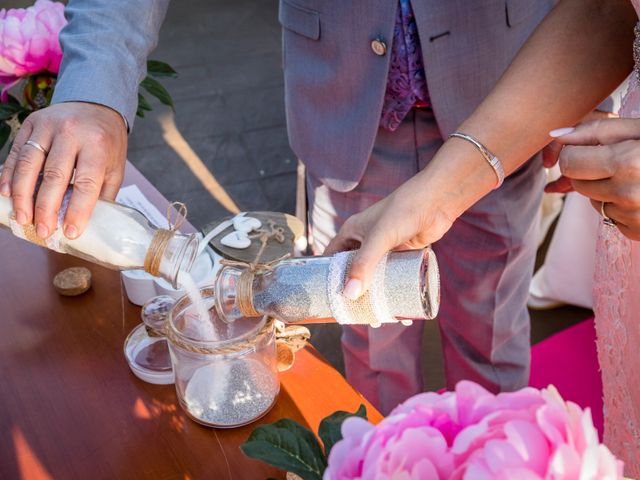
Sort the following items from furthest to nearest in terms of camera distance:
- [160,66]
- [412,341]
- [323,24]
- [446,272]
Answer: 1. [412,341]
2. [446,272]
3. [160,66]
4. [323,24]

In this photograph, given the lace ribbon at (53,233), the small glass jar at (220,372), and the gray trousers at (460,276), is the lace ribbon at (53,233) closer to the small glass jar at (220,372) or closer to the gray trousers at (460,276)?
the small glass jar at (220,372)

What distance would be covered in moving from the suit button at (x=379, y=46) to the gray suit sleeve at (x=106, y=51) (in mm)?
357

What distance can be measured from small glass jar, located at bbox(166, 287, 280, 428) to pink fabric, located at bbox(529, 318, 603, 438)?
3.63 feet

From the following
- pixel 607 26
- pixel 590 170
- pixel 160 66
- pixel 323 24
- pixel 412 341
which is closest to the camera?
pixel 590 170

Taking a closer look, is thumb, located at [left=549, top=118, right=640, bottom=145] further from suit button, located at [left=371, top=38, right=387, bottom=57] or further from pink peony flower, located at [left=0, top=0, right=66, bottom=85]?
pink peony flower, located at [left=0, top=0, right=66, bottom=85]

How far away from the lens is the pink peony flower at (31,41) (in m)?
1.13

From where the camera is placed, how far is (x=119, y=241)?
85 centimetres

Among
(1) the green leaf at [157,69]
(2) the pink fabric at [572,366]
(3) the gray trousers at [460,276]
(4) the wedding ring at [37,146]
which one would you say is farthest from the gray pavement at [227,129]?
(4) the wedding ring at [37,146]

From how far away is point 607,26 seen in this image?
920 millimetres

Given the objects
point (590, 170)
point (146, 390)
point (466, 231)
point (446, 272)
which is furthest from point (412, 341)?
point (590, 170)

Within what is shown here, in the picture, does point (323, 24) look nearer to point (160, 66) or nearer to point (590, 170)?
point (160, 66)

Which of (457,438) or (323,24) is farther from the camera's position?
(323,24)

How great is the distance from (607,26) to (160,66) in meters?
0.82

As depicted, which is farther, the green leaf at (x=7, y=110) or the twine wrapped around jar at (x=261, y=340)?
the green leaf at (x=7, y=110)
